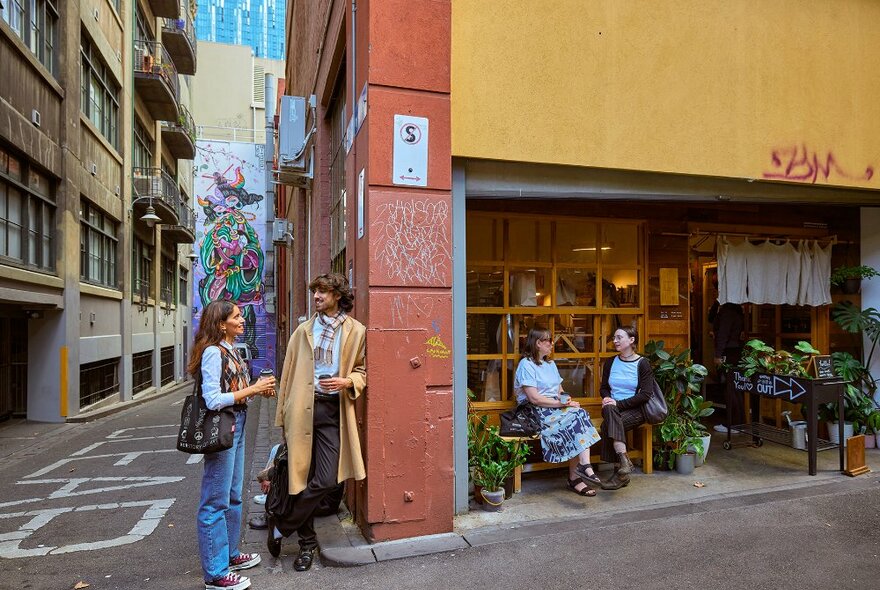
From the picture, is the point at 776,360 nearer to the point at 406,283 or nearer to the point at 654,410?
the point at 654,410

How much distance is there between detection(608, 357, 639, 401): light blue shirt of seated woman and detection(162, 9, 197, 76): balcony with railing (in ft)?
79.2

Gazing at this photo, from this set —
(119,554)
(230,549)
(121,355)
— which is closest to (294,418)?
(230,549)

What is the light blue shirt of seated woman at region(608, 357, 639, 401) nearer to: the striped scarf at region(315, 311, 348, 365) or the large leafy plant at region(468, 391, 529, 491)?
the large leafy plant at region(468, 391, 529, 491)

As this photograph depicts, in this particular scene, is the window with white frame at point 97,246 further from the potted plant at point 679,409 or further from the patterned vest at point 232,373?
the potted plant at point 679,409

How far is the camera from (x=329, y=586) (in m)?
3.67

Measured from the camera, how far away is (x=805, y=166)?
577cm

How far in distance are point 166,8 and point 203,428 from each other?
23.5 meters

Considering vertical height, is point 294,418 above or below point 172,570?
above

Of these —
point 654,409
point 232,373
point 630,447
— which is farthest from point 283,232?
point 232,373

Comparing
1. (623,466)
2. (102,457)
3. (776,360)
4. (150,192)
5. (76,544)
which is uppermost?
(150,192)

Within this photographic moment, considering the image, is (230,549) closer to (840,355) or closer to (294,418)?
(294,418)

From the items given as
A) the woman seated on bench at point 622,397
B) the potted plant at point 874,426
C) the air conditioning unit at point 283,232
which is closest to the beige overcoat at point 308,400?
the woman seated on bench at point 622,397

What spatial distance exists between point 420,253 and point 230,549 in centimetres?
252

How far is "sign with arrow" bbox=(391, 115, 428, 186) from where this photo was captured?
4.36 m
